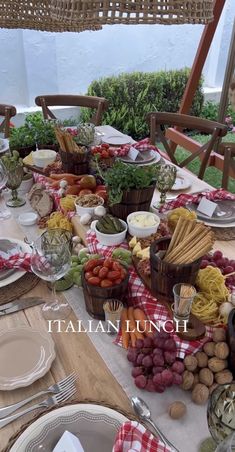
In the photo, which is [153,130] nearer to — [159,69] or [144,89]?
[144,89]

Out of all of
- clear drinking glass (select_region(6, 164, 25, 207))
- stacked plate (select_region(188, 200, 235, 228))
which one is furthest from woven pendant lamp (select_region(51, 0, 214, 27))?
clear drinking glass (select_region(6, 164, 25, 207))

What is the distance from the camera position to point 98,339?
996 millimetres

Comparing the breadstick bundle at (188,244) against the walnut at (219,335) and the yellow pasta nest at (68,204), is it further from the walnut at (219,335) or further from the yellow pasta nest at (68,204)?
the yellow pasta nest at (68,204)

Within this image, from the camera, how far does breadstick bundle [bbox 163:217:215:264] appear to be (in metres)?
0.99

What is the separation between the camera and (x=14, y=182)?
5.30ft

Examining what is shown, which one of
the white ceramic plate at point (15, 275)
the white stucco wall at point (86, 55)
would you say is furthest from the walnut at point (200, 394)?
the white stucco wall at point (86, 55)

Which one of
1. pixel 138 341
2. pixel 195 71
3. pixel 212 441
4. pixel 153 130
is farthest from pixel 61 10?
pixel 195 71

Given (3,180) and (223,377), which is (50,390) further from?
(3,180)

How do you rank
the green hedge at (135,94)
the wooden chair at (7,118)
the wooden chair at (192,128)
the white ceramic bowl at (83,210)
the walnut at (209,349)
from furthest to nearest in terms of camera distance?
the green hedge at (135,94) < the wooden chair at (7,118) < the wooden chair at (192,128) < the white ceramic bowl at (83,210) < the walnut at (209,349)

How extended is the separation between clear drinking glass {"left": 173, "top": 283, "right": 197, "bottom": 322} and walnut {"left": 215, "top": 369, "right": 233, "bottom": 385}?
156 millimetres

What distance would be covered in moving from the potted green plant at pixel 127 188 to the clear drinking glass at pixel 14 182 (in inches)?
18.1

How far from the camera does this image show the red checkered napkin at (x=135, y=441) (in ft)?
2.10

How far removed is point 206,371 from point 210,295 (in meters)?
0.22

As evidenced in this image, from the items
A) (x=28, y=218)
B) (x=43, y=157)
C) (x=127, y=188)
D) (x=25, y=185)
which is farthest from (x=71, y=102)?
(x=127, y=188)
